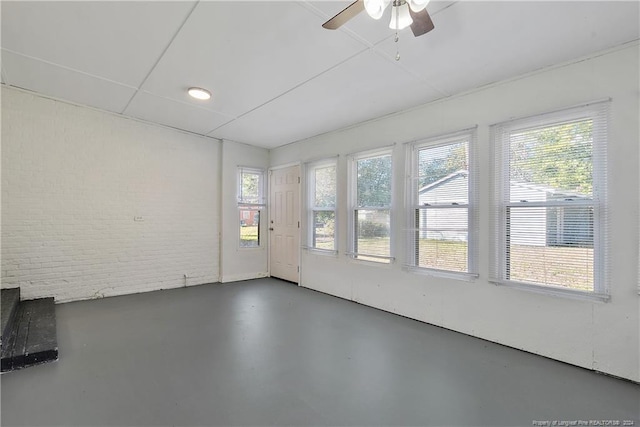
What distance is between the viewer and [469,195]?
3082 millimetres

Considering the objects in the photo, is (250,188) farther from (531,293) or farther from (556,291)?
(556,291)

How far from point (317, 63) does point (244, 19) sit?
0.76 metres

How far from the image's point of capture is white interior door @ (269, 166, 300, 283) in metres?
5.26

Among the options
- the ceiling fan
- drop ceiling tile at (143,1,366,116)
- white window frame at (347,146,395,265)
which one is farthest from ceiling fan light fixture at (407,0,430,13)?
white window frame at (347,146,395,265)

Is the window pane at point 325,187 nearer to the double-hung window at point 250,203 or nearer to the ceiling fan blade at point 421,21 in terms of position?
the double-hung window at point 250,203

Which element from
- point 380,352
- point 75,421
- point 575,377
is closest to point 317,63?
point 380,352

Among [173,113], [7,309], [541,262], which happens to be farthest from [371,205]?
[7,309]

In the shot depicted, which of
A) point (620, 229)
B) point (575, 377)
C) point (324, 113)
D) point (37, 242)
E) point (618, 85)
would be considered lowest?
point (575, 377)

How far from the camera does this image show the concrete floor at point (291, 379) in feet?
5.86

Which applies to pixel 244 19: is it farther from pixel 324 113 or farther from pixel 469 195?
pixel 469 195

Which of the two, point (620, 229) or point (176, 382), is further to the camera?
point (620, 229)

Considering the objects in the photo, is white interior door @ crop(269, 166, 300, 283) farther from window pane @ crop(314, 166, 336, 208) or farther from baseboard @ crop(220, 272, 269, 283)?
window pane @ crop(314, 166, 336, 208)

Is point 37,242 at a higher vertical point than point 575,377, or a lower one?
higher

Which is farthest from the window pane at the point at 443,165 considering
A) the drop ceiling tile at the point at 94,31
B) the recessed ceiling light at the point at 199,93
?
the drop ceiling tile at the point at 94,31
